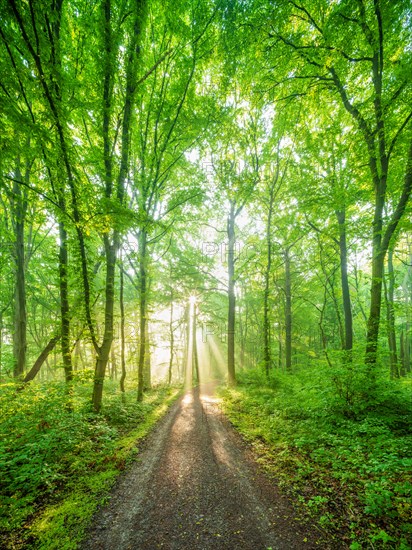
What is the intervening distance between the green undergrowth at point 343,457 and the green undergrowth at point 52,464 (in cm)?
333

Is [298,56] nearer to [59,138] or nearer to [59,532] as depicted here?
[59,138]

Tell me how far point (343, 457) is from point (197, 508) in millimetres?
3017

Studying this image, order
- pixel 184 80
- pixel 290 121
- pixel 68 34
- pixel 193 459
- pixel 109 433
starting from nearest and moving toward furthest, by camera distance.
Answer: pixel 193 459 → pixel 109 433 → pixel 68 34 → pixel 184 80 → pixel 290 121

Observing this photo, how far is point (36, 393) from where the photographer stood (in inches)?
217

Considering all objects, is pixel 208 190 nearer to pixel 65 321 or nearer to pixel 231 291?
pixel 231 291

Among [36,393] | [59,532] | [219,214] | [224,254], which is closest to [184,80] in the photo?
[219,214]

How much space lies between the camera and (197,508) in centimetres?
331

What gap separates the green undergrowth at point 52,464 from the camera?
2.84 meters

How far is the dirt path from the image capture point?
2715 millimetres

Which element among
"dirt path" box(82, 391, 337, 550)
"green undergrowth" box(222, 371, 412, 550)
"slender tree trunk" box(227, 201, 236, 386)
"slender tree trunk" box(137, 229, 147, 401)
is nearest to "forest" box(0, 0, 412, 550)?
"green undergrowth" box(222, 371, 412, 550)

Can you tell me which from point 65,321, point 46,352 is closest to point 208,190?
point 65,321

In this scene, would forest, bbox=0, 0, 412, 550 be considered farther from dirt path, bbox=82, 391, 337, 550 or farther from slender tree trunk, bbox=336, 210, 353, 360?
dirt path, bbox=82, 391, 337, 550

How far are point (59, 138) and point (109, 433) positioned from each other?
7974 mm

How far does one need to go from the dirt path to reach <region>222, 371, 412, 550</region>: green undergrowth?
464mm
